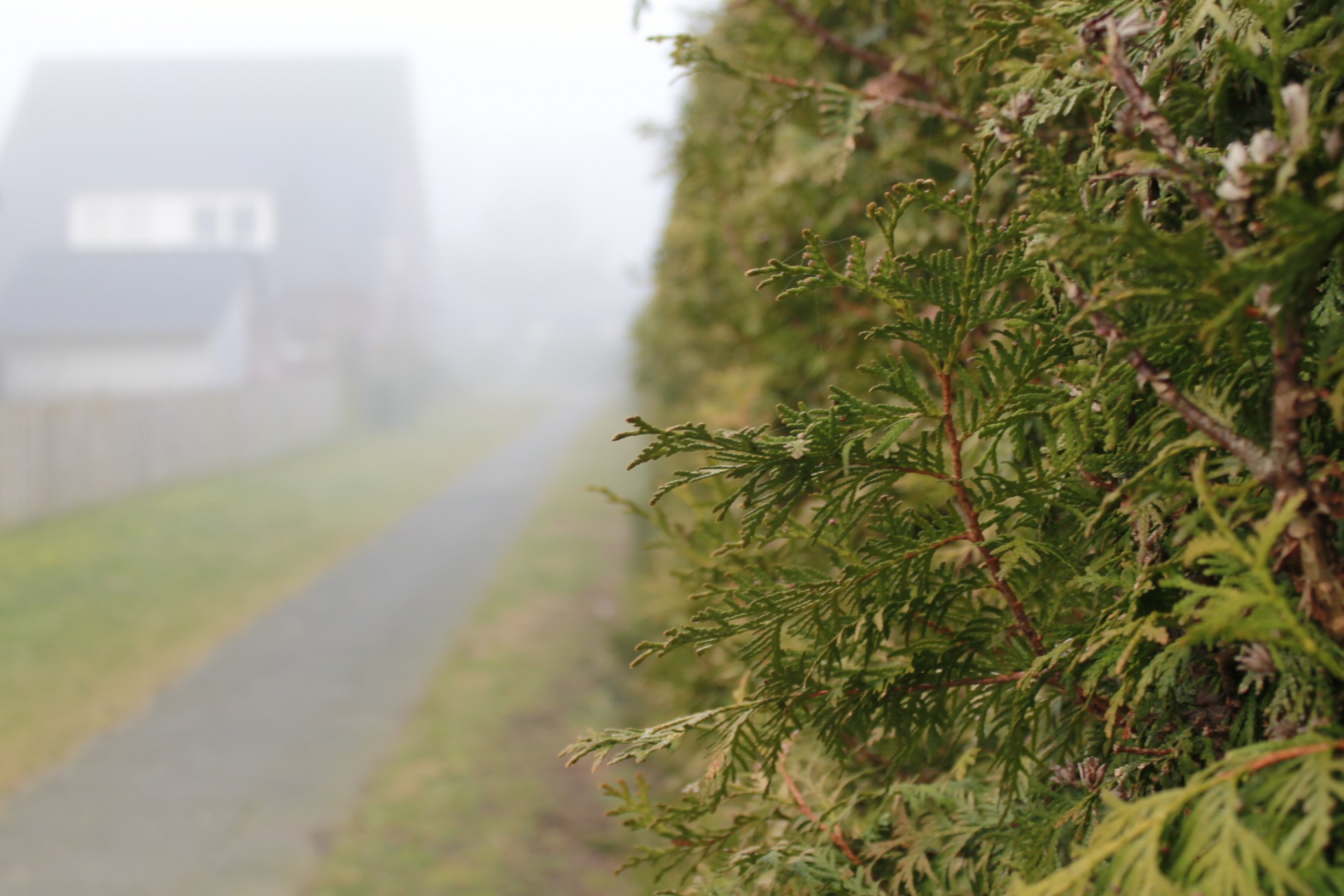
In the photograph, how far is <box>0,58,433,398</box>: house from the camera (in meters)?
24.9

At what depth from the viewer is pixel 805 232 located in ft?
3.48

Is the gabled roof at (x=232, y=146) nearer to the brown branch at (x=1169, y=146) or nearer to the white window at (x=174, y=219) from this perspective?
the white window at (x=174, y=219)

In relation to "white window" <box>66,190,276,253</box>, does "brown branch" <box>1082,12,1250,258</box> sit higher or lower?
higher

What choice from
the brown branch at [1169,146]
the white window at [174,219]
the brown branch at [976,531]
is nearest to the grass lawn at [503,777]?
the brown branch at [976,531]

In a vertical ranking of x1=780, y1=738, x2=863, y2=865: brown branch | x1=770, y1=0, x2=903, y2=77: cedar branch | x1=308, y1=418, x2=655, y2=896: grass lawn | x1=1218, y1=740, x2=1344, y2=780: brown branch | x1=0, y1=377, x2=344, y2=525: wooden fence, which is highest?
x1=770, y1=0, x2=903, y2=77: cedar branch

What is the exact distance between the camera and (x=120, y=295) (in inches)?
1007

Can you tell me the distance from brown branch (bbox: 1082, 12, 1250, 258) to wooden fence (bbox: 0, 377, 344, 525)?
14.3 m

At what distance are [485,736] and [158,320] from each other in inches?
863

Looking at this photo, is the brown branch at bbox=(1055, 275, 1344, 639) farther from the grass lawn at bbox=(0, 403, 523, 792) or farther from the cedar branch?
the grass lawn at bbox=(0, 403, 523, 792)

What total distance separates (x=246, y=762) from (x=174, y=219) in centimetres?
3240

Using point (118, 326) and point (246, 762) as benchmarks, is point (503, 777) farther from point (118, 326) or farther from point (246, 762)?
point (118, 326)

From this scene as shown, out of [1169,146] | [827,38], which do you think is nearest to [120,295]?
[827,38]

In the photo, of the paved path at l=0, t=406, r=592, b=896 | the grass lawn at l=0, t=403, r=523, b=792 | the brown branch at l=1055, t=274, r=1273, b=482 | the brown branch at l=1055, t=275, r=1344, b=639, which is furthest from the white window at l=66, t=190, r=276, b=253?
the brown branch at l=1055, t=275, r=1344, b=639

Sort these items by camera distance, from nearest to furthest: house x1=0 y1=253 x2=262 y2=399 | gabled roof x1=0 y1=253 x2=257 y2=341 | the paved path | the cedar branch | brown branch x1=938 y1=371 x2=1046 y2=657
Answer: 1. brown branch x1=938 y1=371 x2=1046 y2=657
2. the cedar branch
3. the paved path
4. house x1=0 y1=253 x2=262 y2=399
5. gabled roof x1=0 y1=253 x2=257 y2=341
